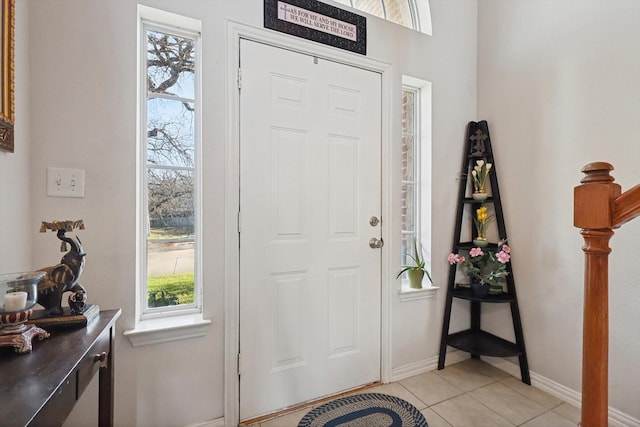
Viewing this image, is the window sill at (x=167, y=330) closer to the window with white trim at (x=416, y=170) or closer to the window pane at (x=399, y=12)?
the window with white trim at (x=416, y=170)

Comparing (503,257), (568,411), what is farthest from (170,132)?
(568,411)

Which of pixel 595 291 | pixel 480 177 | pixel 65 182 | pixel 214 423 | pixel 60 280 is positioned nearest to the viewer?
pixel 595 291

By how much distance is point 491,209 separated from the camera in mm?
2326

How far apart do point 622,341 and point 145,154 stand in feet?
8.83

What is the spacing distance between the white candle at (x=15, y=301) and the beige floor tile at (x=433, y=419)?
1855mm

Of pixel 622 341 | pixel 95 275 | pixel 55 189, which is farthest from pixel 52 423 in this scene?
pixel 622 341

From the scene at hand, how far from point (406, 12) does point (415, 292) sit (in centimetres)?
206

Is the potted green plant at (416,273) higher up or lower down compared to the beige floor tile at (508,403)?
higher up

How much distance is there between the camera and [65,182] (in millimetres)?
1313

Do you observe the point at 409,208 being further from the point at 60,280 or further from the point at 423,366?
the point at 60,280

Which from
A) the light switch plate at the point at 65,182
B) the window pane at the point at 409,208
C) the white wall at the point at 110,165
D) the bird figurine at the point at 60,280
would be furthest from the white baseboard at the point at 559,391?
the light switch plate at the point at 65,182

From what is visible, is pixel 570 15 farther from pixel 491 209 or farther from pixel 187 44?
pixel 187 44

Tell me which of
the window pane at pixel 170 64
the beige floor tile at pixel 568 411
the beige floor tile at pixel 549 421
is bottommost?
the beige floor tile at pixel 549 421

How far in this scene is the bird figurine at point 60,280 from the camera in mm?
954
